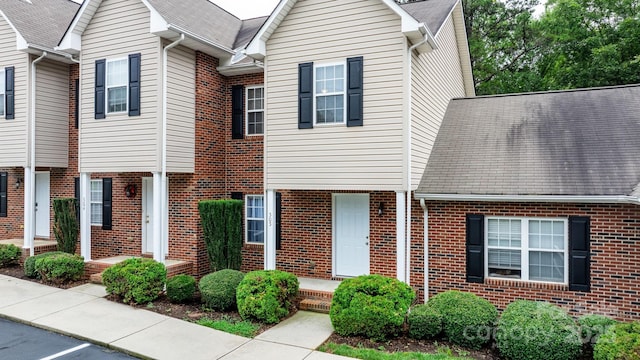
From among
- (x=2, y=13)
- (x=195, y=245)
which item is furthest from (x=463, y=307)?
(x=2, y=13)

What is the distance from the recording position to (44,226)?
1443cm

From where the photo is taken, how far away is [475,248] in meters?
9.23

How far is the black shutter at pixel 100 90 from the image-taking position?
454 inches

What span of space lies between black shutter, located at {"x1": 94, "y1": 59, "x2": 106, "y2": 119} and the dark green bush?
9.38 meters

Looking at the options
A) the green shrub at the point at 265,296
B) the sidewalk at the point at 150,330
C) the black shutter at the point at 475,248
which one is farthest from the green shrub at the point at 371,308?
the black shutter at the point at 475,248

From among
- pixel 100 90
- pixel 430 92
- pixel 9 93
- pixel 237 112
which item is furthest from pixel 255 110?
pixel 9 93

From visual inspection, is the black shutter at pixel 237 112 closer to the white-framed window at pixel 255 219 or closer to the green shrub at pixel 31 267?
the white-framed window at pixel 255 219

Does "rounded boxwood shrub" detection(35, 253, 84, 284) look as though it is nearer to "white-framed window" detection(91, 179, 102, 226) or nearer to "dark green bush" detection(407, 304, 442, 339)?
"white-framed window" detection(91, 179, 102, 226)

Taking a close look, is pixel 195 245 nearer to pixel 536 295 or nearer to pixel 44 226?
pixel 44 226

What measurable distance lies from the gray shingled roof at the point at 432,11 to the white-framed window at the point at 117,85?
24.1ft

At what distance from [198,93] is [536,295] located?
957cm

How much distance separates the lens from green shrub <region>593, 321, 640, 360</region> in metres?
6.07

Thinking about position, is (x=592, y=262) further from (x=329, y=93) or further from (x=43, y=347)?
(x=43, y=347)

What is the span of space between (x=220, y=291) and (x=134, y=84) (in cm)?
588
